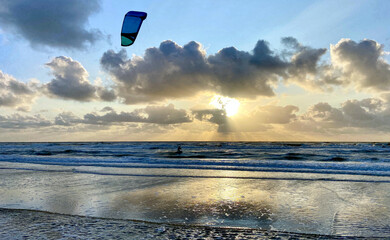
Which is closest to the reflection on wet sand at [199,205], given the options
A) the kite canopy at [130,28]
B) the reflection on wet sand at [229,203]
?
the reflection on wet sand at [229,203]

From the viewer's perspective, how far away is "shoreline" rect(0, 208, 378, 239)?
4.94 metres

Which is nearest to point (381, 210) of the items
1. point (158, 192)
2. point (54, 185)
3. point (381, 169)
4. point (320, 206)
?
point (320, 206)

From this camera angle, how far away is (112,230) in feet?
17.3

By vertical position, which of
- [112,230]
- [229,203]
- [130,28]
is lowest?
[229,203]

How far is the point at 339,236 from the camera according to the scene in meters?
5.05

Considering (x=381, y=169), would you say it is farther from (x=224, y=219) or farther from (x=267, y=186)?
(x=224, y=219)

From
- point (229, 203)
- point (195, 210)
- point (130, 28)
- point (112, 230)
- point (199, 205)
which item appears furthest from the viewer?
point (130, 28)

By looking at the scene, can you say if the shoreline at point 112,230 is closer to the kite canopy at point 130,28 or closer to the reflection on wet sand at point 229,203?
the reflection on wet sand at point 229,203

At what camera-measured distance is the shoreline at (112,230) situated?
4.94 meters

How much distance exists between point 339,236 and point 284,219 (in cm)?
140

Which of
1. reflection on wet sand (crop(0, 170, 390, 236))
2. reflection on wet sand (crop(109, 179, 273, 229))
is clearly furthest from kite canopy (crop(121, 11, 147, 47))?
reflection on wet sand (crop(109, 179, 273, 229))

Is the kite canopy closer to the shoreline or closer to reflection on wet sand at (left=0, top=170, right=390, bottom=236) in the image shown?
reflection on wet sand at (left=0, top=170, right=390, bottom=236)

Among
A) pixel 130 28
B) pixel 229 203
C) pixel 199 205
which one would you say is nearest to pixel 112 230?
pixel 199 205

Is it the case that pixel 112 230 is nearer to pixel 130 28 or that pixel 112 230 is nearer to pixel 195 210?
pixel 195 210
